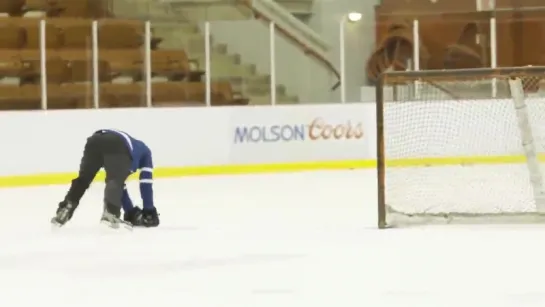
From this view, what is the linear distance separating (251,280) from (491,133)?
5004mm

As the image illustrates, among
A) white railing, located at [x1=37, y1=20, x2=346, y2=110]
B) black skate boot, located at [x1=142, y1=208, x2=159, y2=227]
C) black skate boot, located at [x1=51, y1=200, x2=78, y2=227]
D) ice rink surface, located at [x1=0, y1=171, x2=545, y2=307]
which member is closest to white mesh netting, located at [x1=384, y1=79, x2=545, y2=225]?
ice rink surface, located at [x1=0, y1=171, x2=545, y2=307]

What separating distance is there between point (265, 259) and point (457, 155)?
13.2 ft

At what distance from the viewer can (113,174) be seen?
18.9 feet

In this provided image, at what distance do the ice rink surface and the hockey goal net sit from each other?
0.26 meters

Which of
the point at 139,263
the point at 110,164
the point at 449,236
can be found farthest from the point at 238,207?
the point at 139,263

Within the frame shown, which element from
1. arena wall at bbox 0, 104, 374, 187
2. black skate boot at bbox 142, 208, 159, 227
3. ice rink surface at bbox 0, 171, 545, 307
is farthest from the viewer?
arena wall at bbox 0, 104, 374, 187

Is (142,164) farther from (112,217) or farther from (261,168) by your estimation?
(261,168)

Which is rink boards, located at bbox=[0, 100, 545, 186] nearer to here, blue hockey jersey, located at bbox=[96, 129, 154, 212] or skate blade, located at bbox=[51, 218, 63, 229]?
blue hockey jersey, located at bbox=[96, 129, 154, 212]

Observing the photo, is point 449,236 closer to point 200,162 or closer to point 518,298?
point 518,298

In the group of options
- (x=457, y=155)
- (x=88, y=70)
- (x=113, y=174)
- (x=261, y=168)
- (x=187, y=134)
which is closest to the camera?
(x=113, y=174)

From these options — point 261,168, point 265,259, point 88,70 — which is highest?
point 88,70

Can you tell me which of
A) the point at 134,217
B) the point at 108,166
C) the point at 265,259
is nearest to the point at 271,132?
the point at 134,217

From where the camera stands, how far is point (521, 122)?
664 centimetres

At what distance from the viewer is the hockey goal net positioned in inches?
238
